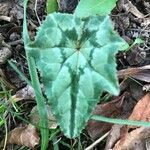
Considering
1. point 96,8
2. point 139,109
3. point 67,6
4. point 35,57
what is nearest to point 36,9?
point 67,6

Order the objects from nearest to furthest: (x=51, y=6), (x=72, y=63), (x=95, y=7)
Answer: (x=72, y=63) → (x=95, y=7) → (x=51, y=6)

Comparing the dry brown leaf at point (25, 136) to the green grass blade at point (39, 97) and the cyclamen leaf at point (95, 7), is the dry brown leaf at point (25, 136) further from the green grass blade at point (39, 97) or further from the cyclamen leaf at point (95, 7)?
the cyclamen leaf at point (95, 7)

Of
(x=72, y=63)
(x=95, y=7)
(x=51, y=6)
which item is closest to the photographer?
(x=72, y=63)

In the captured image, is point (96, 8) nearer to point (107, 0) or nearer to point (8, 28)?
point (107, 0)

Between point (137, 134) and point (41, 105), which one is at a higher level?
point (41, 105)

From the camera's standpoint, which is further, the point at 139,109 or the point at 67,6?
the point at 67,6

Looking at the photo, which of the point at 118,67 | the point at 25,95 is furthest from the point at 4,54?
the point at 118,67

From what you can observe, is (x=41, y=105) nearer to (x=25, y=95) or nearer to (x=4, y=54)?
(x=25, y=95)
